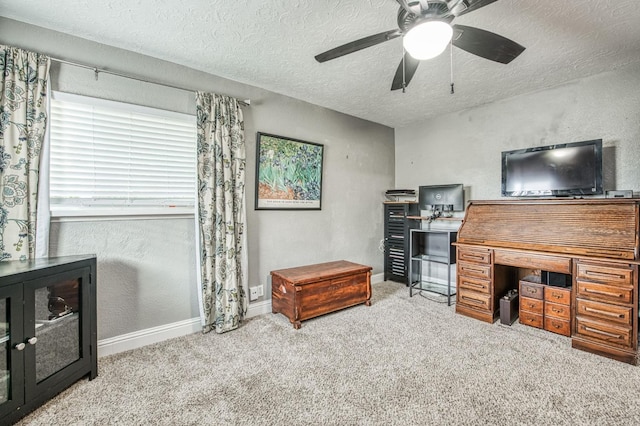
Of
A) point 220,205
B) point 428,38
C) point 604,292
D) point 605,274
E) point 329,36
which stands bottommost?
point 604,292

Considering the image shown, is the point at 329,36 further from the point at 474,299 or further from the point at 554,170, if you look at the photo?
the point at 474,299

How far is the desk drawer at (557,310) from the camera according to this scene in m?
2.37

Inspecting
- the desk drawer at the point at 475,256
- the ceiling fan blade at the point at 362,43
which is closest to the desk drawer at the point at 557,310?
the desk drawer at the point at 475,256

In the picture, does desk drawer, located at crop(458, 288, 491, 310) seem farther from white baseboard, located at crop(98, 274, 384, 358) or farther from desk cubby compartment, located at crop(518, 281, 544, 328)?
white baseboard, located at crop(98, 274, 384, 358)

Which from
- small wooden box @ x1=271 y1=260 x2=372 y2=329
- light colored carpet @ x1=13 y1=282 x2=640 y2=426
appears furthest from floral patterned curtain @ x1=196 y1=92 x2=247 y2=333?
small wooden box @ x1=271 y1=260 x2=372 y2=329

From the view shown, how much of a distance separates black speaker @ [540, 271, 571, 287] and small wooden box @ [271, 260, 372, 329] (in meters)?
1.60

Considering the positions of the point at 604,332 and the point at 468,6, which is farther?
the point at 604,332

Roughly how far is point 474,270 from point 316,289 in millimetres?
1575

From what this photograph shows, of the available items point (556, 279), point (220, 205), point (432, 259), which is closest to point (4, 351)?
point (220, 205)

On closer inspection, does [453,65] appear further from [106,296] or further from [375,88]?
[106,296]

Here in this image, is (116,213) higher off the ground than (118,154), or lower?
lower

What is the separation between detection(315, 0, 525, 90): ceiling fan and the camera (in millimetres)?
1326

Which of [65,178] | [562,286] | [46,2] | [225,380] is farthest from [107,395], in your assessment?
[562,286]

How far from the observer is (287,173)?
3176mm
